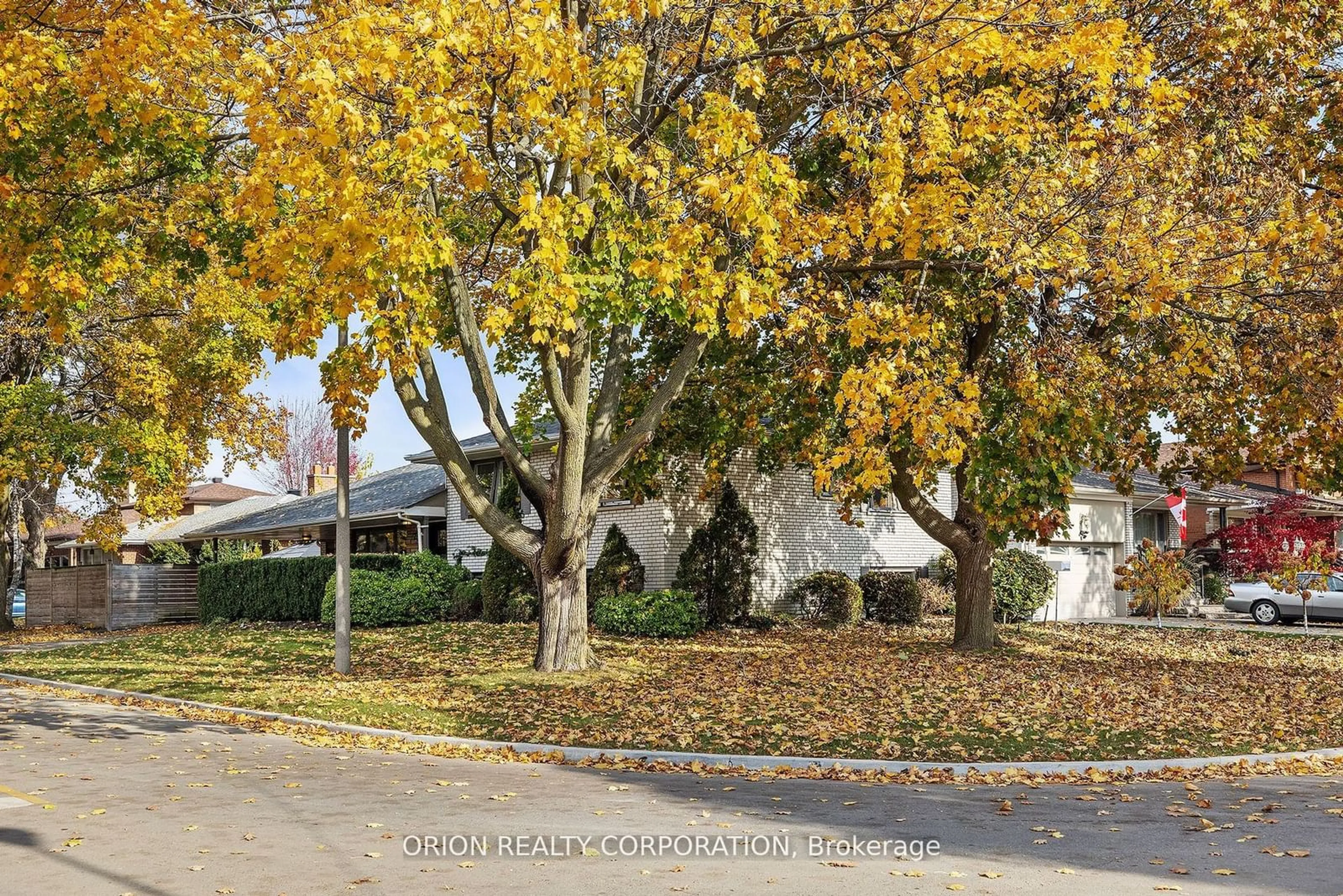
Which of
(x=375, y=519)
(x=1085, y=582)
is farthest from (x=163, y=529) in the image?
(x=1085, y=582)

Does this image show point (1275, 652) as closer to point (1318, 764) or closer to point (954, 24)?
point (1318, 764)

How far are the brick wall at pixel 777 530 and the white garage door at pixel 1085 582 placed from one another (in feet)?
12.7

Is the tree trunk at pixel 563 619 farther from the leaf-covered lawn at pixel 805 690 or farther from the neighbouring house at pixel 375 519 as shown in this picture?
the neighbouring house at pixel 375 519

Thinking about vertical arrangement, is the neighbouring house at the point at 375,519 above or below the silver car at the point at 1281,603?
above

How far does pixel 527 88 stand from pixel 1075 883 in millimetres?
8338

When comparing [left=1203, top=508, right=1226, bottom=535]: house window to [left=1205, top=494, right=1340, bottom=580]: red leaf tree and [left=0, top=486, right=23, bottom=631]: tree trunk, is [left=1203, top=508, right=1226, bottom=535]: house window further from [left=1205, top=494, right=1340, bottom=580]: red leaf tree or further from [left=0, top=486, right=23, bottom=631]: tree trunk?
[left=0, top=486, right=23, bottom=631]: tree trunk

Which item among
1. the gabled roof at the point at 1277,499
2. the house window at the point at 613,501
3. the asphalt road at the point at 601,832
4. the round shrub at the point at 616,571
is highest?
the gabled roof at the point at 1277,499

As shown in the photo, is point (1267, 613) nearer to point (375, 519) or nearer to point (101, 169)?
point (375, 519)

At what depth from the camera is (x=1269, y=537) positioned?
3216 centimetres

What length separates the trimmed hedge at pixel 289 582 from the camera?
2683 centimetres

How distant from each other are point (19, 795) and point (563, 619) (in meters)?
7.56

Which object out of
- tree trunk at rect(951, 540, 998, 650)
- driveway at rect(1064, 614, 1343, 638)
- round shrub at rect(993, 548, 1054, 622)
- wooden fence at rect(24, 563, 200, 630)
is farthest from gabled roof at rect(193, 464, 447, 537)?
driveway at rect(1064, 614, 1343, 638)

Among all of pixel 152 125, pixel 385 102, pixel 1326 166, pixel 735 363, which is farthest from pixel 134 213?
pixel 1326 166

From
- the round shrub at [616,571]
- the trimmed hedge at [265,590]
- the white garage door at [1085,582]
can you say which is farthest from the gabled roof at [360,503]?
the white garage door at [1085,582]
